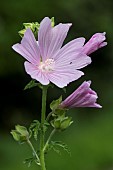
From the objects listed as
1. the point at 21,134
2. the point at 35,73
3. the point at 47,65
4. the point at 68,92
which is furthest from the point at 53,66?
the point at 68,92

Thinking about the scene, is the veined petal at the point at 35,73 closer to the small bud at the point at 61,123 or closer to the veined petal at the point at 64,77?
the veined petal at the point at 64,77

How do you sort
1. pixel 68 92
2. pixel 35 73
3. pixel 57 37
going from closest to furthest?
1. pixel 35 73
2. pixel 57 37
3. pixel 68 92

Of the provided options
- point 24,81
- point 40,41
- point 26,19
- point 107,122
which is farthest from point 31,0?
point 40,41

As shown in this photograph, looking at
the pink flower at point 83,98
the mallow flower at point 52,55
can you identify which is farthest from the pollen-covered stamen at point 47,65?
the pink flower at point 83,98

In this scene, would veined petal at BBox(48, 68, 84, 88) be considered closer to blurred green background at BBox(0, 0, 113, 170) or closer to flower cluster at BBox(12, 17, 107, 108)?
flower cluster at BBox(12, 17, 107, 108)

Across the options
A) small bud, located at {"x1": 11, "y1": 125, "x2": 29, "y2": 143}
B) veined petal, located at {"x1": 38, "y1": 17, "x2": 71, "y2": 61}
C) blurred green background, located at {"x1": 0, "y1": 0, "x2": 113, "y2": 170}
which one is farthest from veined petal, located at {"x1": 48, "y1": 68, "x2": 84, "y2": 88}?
blurred green background, located at {"x1": 0, "y1": 0, "x2": 113, "y2": 170}

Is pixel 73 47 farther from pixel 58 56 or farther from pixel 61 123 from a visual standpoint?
pixel 61 123
